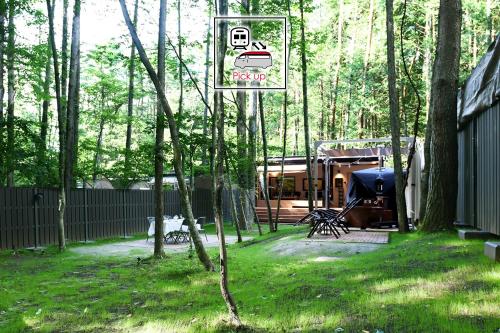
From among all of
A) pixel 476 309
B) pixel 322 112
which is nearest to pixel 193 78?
pixel 476 309

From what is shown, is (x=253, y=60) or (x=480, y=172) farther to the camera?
(x=480, y=172)

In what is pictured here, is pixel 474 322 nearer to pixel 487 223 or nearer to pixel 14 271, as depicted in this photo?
pixel 487 223

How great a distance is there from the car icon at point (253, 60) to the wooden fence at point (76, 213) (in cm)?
894

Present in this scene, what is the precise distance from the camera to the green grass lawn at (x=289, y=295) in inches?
172

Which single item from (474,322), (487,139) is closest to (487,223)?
(487,139)

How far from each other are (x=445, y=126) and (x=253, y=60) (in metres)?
4.19

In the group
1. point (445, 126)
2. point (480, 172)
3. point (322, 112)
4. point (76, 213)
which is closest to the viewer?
point (480, 172)

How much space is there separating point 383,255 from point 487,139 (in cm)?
242

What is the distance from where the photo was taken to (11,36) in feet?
49.1

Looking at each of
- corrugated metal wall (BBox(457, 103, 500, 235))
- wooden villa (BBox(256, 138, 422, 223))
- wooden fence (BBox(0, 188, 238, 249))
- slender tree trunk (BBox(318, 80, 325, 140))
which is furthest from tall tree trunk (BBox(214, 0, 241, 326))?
slender tree trunk (BBox(318, 80, 325, 140))

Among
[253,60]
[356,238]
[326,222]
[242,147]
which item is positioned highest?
[253,60]

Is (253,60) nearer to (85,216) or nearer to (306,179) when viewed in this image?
(85,216)

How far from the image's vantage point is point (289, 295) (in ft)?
18.5

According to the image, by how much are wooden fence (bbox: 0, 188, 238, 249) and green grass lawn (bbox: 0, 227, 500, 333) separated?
4.66m
